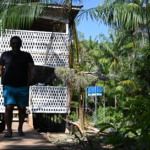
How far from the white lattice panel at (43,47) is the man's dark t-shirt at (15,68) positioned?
8.03 m

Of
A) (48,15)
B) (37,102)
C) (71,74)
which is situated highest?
(48,15)

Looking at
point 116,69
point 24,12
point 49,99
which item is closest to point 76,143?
point 24,12

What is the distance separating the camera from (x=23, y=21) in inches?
468

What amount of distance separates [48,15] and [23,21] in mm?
2160

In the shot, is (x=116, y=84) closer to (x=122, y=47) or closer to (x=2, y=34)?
(x=122, y=47)

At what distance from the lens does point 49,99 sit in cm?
1348

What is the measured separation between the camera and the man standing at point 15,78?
534 cm

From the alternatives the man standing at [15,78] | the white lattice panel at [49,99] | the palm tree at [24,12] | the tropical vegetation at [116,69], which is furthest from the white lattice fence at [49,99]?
the man standing at [15,78]

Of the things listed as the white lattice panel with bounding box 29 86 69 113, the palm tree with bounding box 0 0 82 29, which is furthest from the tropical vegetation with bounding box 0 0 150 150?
the white lattice panel with bounding box 29 86 69 113

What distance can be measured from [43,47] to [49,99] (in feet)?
6.41

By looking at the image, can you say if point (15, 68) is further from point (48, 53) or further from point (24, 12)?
point (48, 53)

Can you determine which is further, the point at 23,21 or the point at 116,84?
the point at 116,84

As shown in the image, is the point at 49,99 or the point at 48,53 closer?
the point at 49,99

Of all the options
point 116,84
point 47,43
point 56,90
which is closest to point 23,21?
point 47,43
